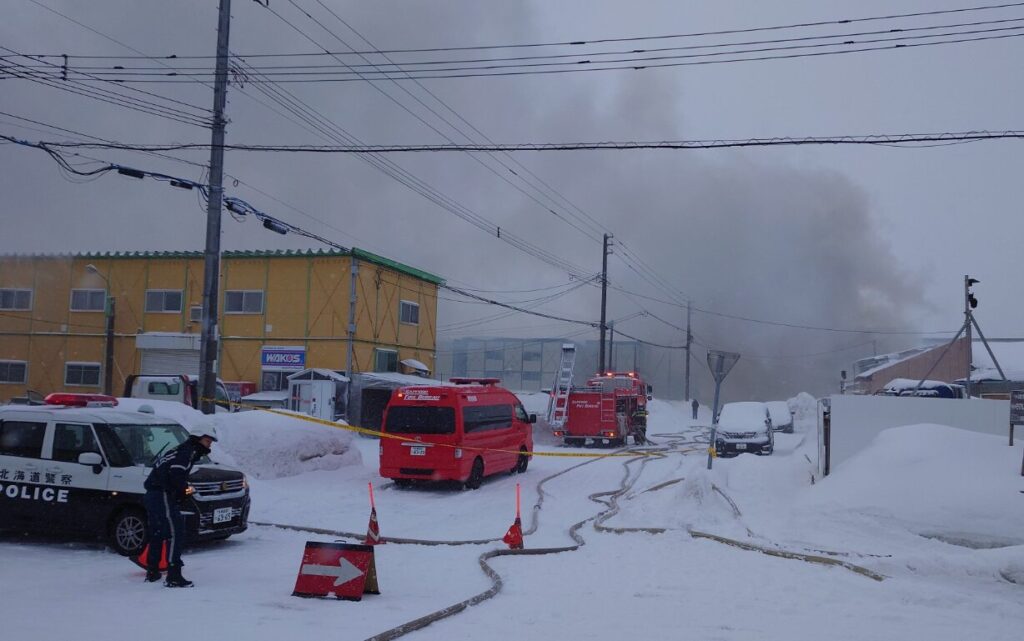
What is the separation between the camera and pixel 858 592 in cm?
852

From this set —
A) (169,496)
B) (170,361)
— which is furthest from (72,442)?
(170,361)

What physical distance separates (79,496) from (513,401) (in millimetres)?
11953

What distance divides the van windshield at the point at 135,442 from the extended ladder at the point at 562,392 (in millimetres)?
21253

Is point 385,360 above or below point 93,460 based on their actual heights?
above

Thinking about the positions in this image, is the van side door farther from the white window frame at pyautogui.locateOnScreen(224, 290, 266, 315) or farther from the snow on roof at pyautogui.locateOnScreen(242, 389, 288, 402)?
the white window frame at pyautogui.locateOnScreen(224, 290, 266, 315)

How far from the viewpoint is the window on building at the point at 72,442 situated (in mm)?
10336

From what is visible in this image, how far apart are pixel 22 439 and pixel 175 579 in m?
3.86

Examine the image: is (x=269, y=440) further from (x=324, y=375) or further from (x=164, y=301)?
(x=164, y=301)

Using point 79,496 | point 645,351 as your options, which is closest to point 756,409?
point 79,496

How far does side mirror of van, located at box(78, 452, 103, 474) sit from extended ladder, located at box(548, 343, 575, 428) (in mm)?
22430

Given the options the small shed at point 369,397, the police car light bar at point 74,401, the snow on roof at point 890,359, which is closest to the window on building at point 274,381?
the small shed at point 369,397

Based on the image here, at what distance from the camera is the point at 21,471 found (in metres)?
10.3

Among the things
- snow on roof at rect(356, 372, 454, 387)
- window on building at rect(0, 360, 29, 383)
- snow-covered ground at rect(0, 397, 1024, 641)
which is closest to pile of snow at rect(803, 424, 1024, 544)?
snow-covered ground at rect(0, 397, 1024, 641)

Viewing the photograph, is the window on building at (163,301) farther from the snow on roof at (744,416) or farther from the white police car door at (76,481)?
the white police car door at (76,481)
